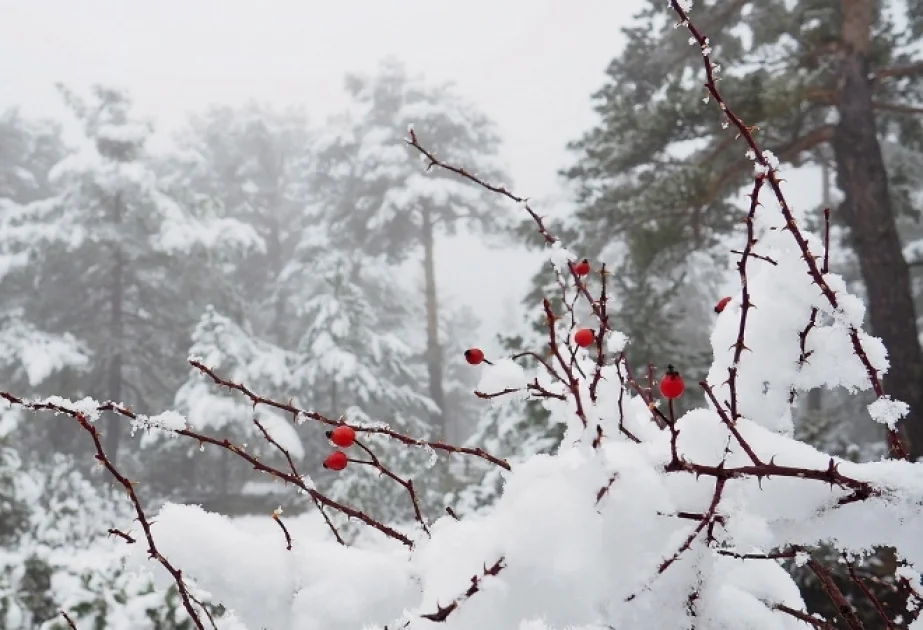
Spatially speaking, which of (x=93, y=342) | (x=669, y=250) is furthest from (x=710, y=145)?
(x=93, y=342)

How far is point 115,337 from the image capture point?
15.8 meters

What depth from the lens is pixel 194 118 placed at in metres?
27.2

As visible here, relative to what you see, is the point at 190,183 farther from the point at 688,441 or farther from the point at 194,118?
the point at 688,441

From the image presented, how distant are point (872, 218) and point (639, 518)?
719 cm

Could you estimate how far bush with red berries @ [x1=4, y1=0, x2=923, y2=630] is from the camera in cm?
101

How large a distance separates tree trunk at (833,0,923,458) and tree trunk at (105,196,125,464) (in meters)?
14.6

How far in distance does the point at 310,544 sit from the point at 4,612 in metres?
4.25

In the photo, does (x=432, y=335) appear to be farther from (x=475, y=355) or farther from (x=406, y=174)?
(x=475, y=355)

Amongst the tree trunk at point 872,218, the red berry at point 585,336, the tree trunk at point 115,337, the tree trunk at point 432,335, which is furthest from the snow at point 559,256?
the tree trunk at point 432,335

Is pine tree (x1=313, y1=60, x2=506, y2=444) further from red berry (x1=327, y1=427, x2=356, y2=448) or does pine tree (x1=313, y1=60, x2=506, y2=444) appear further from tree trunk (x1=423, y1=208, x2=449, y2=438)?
red berry (x1=327, y1=427, x2=356, y2=448)

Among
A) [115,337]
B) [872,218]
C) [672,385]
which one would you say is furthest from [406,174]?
[672,385]

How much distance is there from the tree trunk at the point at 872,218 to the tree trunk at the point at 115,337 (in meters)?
14.6

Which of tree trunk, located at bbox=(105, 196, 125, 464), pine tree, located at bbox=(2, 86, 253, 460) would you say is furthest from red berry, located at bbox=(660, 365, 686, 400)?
tree trunk, located at bbox=(105, 196, 125, 464)

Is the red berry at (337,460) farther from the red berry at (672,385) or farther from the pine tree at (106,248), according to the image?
the pine tree at (106,248)
